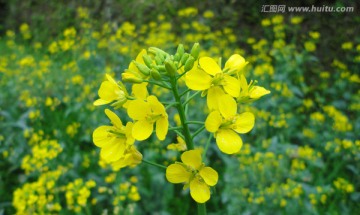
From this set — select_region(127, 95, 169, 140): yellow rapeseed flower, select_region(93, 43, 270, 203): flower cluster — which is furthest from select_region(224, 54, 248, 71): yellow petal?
select_region(127, 95, 169, 140): yellow rapeseed flower

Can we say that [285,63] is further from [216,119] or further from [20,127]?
[216,119]

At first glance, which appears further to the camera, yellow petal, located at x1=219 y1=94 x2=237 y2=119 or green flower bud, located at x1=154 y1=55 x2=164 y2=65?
green flower bud, located at x1=154 y1=55 x2=164 y2=65

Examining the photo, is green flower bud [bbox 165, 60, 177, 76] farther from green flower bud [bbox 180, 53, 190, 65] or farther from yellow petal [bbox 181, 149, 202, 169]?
yellow petal [bbox 181, 149, 202, 169]

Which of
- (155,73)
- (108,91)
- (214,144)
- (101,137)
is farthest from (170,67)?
(214,144)

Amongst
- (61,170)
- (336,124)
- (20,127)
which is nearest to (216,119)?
(61,170)

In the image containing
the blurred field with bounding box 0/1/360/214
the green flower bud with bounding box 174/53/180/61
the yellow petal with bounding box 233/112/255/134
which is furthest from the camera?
the blurred field with bounding box 0/1/360/214

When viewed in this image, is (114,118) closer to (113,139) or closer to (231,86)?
(113,139)

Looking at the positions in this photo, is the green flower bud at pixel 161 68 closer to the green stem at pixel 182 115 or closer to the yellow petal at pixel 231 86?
the green stem at pixel 182 115
